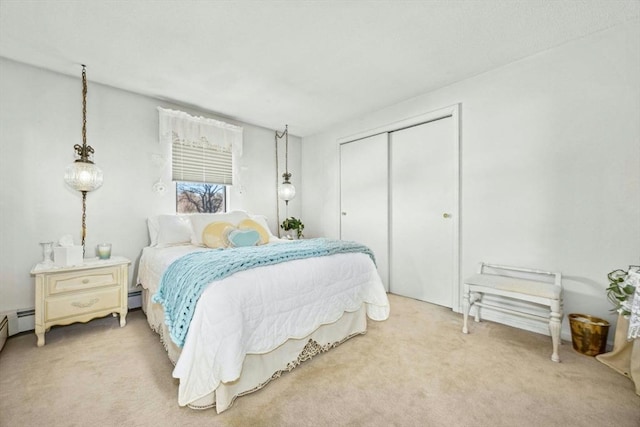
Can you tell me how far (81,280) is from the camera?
93.6 inches

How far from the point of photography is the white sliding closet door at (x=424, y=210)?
3064 mm

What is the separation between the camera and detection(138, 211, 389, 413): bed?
143 centimetres

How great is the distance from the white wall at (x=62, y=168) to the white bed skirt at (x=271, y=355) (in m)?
1.16

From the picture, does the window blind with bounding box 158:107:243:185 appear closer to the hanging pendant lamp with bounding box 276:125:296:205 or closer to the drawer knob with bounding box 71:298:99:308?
the hanging pendant lamp with bounding box 276:125:296:205

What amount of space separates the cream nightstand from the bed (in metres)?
0.24

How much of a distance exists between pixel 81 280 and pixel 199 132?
6.78ft

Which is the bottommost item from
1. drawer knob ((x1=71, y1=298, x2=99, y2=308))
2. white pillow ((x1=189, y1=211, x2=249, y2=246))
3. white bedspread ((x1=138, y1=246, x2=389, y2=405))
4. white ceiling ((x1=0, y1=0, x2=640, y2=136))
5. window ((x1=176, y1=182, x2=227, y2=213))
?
drawer knob ((x1=71, y1=298, x2=99, y2=308))

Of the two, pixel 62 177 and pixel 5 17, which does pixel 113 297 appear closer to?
pixel 62 177

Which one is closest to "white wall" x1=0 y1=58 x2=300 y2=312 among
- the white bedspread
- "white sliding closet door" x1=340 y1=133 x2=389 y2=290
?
the white bedspread

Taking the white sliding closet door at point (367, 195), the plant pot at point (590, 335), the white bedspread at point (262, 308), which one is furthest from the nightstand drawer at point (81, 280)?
the plant pot at point (590, 335)

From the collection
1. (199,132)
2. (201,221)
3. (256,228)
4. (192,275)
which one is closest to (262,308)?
(192,275)

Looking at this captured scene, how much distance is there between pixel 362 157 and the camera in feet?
13.1

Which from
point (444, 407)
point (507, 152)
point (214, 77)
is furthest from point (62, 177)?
point (507, 152)

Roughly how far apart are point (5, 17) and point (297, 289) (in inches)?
112
